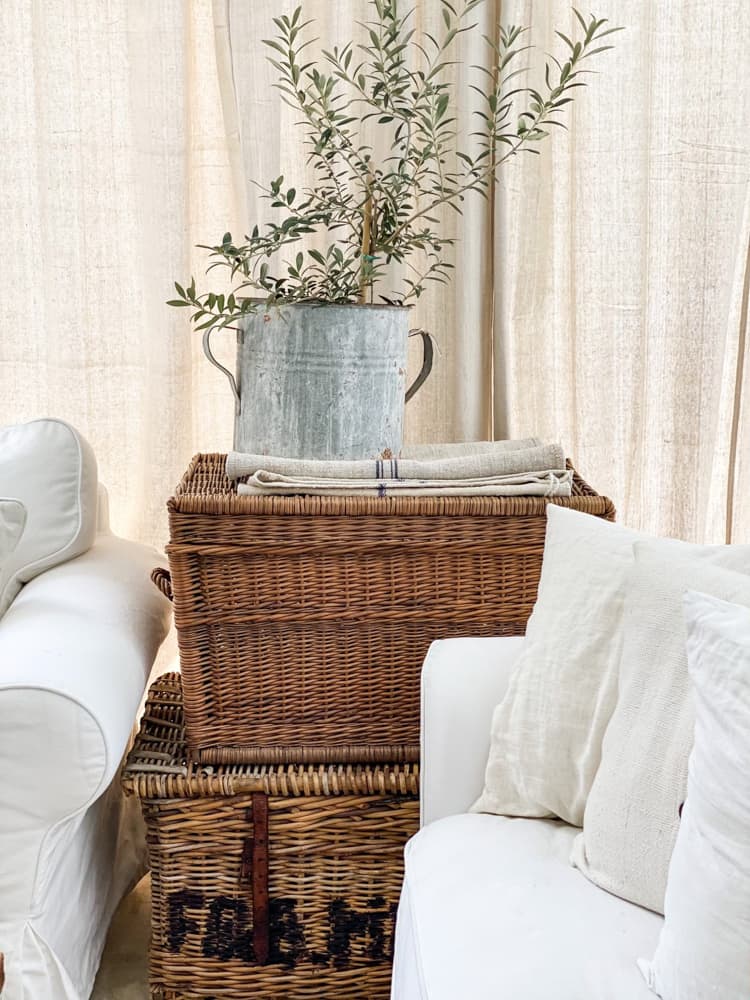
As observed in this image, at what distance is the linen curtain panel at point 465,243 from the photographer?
1.94 metres

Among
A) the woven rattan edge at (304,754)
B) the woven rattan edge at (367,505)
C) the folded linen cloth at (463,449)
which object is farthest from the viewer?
the folded linen cloth at (463,449)

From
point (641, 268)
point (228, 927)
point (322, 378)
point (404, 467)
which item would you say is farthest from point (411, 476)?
point (641, 268)

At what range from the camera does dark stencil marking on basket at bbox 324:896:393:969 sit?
149 centimetres

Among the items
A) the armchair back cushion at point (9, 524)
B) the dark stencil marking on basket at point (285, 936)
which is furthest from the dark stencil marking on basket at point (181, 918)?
the armchair back cushion at point (9, 524)

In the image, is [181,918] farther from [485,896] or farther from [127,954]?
[485,896]

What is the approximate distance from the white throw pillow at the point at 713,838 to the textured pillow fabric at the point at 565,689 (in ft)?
0.73

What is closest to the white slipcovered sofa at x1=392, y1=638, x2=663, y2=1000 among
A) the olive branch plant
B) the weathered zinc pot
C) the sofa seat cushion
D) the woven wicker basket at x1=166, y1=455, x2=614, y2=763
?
the sofa seat cushion

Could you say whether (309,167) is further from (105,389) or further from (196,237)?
(105,389)

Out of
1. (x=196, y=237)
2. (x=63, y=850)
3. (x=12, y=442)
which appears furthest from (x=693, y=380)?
(x=63, y=850)

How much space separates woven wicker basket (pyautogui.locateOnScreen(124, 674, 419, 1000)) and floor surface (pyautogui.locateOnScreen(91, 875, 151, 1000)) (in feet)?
0.28

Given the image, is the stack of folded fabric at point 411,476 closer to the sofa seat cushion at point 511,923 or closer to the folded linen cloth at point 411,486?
the folded linen cloth at point 411,486

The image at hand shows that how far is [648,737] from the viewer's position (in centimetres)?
106

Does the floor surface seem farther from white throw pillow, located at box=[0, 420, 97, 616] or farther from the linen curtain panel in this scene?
the linen curtain panel

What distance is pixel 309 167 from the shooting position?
198cm
